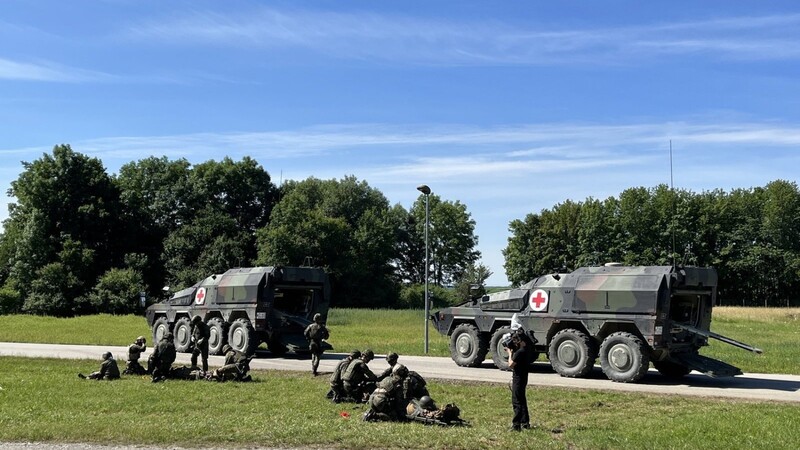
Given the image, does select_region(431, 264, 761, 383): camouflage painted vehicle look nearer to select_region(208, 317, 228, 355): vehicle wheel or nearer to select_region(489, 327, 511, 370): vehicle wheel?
select_region(489, 327, 511, 370): vehicle wheel

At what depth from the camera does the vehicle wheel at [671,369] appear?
1873cm

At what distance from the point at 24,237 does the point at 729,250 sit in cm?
6001

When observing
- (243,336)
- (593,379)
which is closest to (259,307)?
(243,336)

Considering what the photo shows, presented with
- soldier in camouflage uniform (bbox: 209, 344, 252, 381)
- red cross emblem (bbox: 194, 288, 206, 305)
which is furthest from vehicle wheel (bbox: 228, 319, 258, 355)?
soldier in camouflage uniform (bbox: 209, 344, 252, 381)

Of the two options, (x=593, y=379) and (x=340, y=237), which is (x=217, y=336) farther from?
(x=340, y=237)

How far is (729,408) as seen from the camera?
13578mm

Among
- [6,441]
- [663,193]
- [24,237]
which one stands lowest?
[6,441]

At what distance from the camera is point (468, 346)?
21344 mm

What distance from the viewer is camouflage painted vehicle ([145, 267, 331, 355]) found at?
78.1 feet

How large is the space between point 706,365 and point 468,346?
20.4ft

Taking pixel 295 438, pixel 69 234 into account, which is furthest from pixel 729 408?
pixel 69 234

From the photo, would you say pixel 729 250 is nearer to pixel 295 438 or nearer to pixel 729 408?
pixel 729 408

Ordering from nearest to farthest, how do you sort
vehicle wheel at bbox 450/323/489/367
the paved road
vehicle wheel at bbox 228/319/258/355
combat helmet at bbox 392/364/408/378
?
combat helmet at bbox 392/364/408/378, the paved road, vehicle wheel at bbox 450/323/489/367, vehicle wheel at bbox 228/319/258/355

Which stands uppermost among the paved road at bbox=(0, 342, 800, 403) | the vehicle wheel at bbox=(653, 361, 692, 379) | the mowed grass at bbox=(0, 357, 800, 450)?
the vehicle wheel at bbox=(653, 361, 692, 379)
